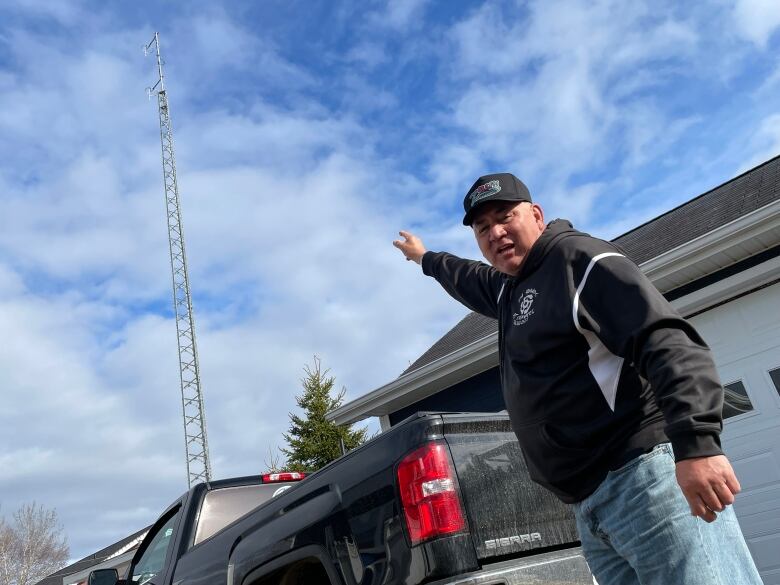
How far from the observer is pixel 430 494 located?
2.74 m

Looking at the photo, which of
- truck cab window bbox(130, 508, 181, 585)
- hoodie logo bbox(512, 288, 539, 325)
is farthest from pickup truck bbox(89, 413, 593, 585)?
truck cab window bbox(130, 508, 181, 585)

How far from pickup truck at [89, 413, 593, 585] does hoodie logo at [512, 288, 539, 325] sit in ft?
2.21

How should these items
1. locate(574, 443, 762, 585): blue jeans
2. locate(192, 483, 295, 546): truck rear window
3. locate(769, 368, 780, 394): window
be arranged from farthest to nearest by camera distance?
locate(769, 368, 780, 394): window, locate(192, 483, 295, 546): truck rear window, locate(574, 443, 762, 585): blue jeans

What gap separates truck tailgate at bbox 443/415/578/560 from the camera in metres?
2.83

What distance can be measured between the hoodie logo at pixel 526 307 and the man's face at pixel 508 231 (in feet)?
0.57

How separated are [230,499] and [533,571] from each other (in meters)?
2.68

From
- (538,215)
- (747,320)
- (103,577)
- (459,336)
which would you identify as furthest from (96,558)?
(538,215)

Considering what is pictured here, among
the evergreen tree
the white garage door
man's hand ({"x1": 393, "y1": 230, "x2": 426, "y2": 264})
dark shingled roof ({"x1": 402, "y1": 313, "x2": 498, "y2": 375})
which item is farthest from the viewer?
the evergreen tree

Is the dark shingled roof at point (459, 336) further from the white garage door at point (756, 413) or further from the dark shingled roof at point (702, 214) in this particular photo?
the white garage door at point (756, 413)

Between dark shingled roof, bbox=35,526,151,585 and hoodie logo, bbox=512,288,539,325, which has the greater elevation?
dark shingled roof, bbox=35,526,151,585

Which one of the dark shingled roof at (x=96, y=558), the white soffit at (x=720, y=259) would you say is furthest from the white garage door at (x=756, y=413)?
the dark shingled roof at (x=96, y=558)

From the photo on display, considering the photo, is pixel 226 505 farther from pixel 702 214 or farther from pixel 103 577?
pixel 702 214

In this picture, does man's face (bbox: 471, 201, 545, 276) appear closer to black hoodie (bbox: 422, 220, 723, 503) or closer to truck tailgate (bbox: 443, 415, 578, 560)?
black hoodie (bbox: 422, 220, 723, 503)

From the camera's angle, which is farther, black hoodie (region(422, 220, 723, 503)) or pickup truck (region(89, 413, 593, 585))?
pickup truck (region(89, 413, 593, 585))
